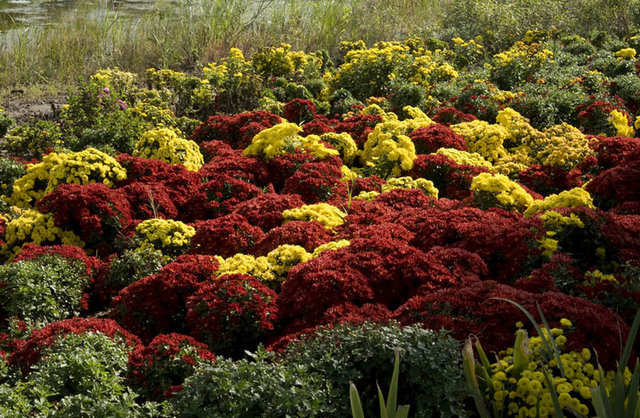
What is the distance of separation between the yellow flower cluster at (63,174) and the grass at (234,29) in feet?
16.2

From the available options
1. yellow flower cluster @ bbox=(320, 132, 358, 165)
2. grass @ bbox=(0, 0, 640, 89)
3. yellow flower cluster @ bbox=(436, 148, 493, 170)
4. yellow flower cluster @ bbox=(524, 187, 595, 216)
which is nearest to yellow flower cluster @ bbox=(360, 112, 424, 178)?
yellow flower cluster @ bbox=(320, 132, 358, 165)

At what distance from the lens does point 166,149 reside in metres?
7.45

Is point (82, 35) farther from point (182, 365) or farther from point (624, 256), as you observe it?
point (624, 256)

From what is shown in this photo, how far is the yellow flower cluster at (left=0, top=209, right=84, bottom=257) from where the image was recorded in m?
6.12

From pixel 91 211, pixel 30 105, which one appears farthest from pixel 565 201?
pixel 30 105

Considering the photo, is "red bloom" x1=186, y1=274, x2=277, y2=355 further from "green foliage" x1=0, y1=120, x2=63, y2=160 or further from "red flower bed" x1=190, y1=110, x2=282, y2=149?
"green foliage" x1=0, y1=120, x2=63, y2=160

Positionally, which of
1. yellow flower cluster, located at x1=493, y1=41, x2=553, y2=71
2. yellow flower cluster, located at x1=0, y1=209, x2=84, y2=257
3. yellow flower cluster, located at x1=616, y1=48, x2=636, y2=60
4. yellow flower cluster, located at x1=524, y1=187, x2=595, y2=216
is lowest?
yellow flower cluster, located at x1=0, y1=209, x2=84, y2=257

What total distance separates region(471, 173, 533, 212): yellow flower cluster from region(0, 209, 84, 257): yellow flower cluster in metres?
3.93

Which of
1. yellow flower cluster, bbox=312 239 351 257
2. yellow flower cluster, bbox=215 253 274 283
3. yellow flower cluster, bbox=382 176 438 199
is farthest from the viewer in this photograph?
yellow flower cluster, bbox=382 176 438 199

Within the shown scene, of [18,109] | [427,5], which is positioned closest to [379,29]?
[427,5]

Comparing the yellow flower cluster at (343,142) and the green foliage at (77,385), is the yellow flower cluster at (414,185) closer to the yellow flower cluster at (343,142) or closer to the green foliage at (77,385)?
the yellow flower cluster at (343,142)

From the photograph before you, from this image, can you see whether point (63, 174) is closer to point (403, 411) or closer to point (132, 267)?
point (132, 267)

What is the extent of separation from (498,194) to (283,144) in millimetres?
2601

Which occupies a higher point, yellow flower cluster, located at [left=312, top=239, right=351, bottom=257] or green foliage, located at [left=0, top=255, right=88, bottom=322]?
yellow flower cluster, located at [left=312, top=239, right=351, bottom=257]
